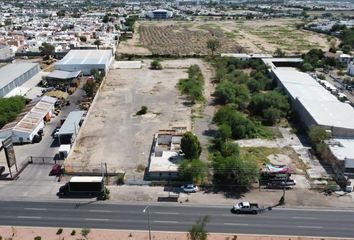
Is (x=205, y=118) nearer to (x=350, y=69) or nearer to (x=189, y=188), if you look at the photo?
(x=189, y=188)

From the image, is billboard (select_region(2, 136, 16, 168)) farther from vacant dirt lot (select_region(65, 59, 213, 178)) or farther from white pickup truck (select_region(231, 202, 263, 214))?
white pickup truck (select_region(231, 202, 263, 214))

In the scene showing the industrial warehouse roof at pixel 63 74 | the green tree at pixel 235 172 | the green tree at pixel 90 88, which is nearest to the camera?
the green tree at pixel 235 172

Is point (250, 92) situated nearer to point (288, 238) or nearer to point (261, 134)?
point (261, 134)

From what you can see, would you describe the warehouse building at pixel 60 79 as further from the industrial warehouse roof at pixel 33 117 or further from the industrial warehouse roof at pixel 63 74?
the industrial warehouse roof at pixel 33 117

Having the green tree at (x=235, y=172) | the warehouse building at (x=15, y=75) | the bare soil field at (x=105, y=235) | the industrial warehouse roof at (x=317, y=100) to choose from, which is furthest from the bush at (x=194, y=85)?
the bare soil field at (x=105, y=235)

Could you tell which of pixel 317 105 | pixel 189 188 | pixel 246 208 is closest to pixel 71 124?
pixel 189 188

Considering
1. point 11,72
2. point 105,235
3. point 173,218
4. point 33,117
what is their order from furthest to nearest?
point 11,72, point 33,117, point 173,218, point 105,235
